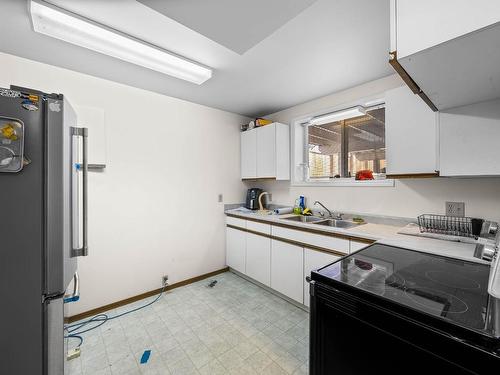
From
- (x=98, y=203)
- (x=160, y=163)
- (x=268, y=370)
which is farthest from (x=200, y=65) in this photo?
(x=268, y=370)

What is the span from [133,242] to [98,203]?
57cm

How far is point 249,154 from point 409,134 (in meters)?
2.05

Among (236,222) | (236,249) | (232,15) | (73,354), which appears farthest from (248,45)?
(73,354)

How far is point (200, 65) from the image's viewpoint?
193cm

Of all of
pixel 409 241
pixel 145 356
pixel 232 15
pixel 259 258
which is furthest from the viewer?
pixel 259 258

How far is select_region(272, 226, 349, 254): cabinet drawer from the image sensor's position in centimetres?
186

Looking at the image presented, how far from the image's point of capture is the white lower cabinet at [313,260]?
195 cm

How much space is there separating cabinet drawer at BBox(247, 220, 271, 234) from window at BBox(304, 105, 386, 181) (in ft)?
3.20

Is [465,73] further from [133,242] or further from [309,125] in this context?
[133,242]

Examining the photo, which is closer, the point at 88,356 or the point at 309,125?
the point at 88,356

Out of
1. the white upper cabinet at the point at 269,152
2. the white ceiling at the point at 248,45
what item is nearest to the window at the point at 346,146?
the white upper cabinet at the point at 269,152

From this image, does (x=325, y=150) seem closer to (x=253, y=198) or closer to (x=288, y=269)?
(x=253, y=198)

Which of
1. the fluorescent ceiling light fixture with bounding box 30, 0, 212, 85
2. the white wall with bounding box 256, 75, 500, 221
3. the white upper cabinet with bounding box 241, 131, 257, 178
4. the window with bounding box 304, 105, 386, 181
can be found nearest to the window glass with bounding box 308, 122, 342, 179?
the window with bounding box 304, 105, 386, 181

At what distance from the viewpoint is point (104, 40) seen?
5.03 ft
